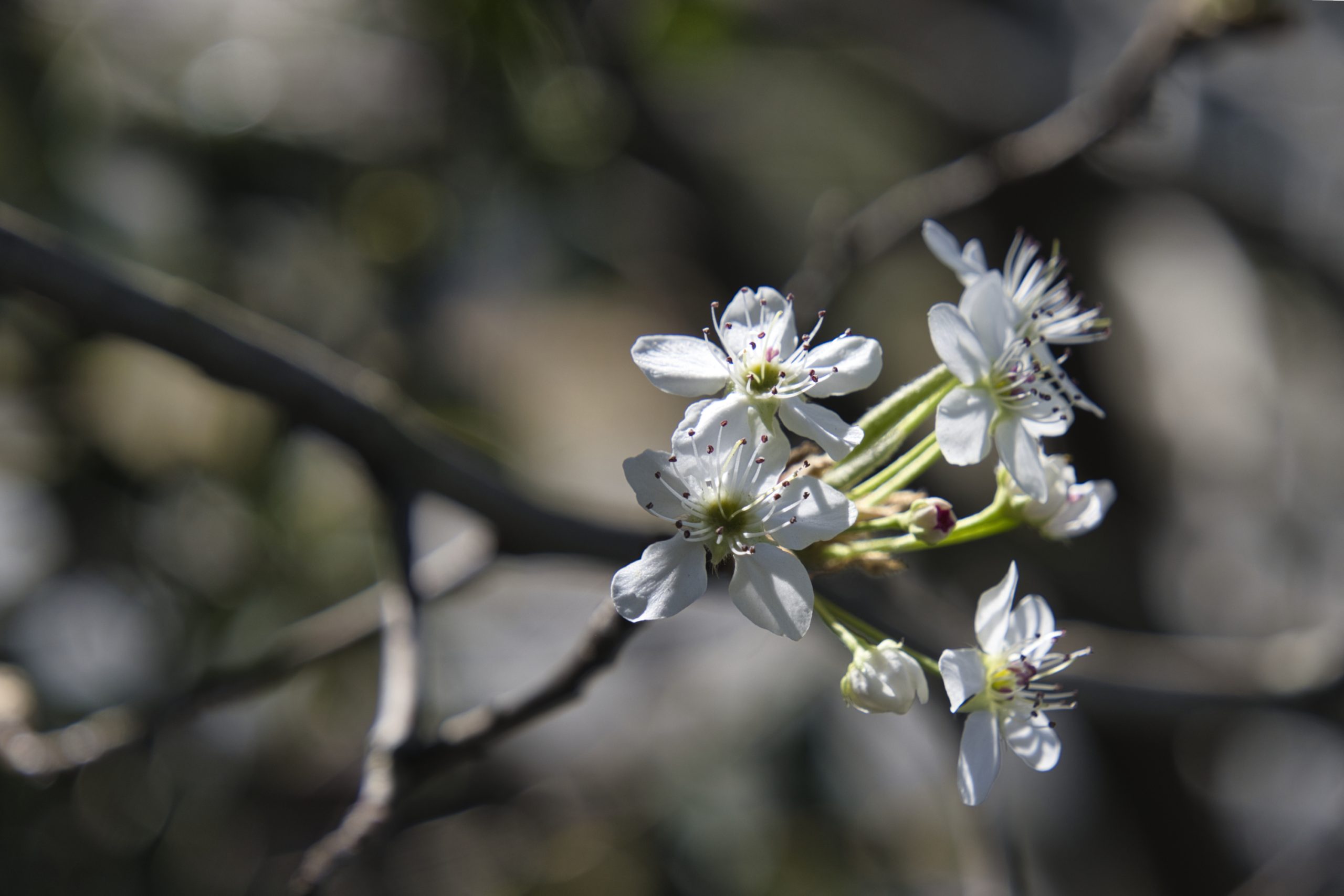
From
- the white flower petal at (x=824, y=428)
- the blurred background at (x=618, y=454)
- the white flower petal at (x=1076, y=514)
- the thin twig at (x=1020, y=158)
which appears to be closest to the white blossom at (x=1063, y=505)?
the white flower petal at (x=1076, y=514)

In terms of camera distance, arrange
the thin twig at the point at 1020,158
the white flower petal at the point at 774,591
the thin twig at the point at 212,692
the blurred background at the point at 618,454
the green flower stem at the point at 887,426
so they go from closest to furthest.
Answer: the white flower petal at the point at 774,591 < the green flower stem at the point at 887,426 < the thin twig at the point at 212,692 < the thin twig at the point at 1020,158 < the blurred background at the point at 618,454

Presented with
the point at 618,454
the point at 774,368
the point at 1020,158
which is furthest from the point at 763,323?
the point at 618,454

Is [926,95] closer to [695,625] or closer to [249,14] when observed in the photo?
[695,625]

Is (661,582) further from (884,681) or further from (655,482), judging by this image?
(884,681)

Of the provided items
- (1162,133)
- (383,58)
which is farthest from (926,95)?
(383,58)

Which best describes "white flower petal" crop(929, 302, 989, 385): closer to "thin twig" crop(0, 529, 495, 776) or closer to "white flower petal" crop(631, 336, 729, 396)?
"white flower petal" crop(631, 336, 729, 396)

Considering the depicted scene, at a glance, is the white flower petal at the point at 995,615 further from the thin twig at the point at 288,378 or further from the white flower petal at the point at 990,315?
the thin twig at the point at 288,378
